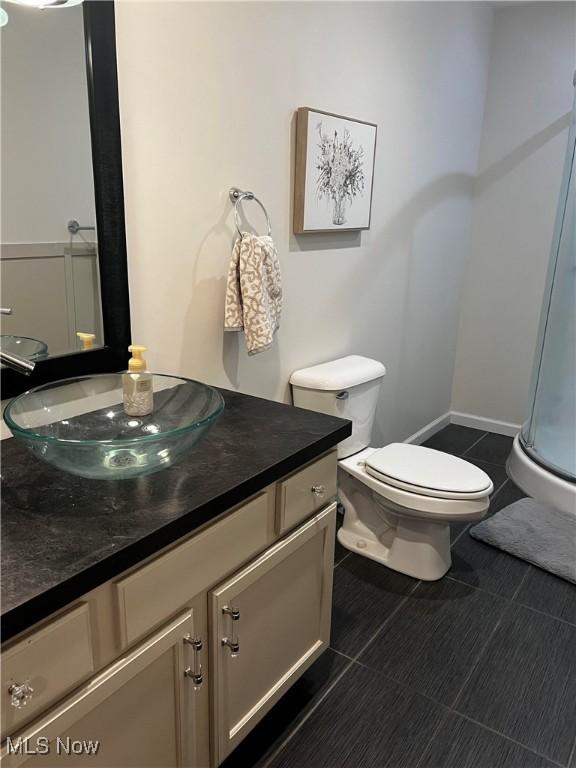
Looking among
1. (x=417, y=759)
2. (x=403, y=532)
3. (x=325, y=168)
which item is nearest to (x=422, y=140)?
(x=325, y=168)

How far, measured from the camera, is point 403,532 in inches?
91.6

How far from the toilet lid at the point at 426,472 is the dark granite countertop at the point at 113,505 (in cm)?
72

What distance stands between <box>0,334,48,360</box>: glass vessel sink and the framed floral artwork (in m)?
1.07

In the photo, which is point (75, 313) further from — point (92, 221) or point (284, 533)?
point (284, 533)

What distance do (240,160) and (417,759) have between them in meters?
1.77

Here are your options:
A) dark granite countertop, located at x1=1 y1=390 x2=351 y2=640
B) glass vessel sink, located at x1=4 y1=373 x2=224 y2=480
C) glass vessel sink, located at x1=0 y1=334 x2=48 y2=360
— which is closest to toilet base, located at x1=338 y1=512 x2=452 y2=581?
dark granite countertop, located at x1=1 y1=390 x2=351 y2=640

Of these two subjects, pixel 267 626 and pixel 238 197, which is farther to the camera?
pixel 238 197

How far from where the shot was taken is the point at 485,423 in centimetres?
388

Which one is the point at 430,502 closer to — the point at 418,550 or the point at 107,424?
the point at 418,550

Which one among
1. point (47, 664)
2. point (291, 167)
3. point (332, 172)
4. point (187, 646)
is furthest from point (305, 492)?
point (332, 172)

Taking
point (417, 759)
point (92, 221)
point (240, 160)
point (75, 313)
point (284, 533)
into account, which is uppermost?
point (240, 160)

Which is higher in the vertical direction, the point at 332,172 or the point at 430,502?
the point at 332,172

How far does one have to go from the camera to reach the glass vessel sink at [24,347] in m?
1.35

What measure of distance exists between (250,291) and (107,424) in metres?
0.62
